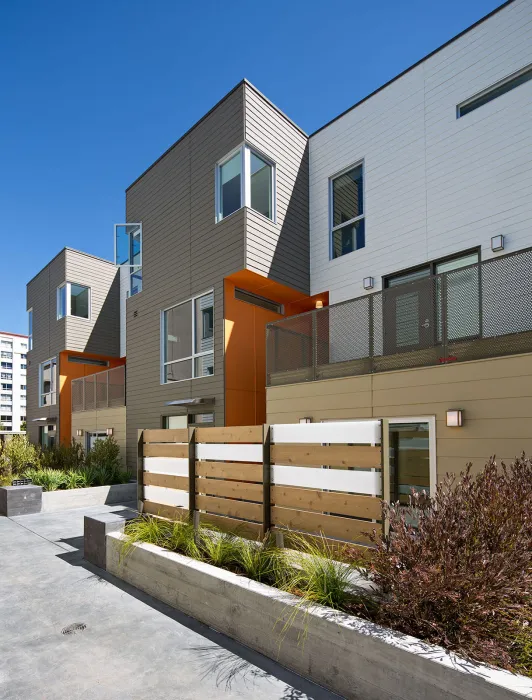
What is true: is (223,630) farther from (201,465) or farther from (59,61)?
(59,61)

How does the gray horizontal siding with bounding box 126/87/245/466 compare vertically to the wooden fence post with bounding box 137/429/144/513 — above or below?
above

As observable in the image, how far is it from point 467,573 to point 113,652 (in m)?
2.69

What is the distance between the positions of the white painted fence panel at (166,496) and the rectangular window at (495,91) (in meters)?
8.38

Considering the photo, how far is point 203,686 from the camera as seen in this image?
10.1 feet

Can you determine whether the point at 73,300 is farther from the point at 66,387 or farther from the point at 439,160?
the point at 439,160

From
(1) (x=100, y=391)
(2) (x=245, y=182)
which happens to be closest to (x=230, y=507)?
(2) (x=245, y=182)

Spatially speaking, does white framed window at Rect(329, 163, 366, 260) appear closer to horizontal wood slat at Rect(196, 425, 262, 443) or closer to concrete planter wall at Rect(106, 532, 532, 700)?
horizontal wood slat at Rect(196, 425, 262, 443)

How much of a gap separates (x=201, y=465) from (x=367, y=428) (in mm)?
2364

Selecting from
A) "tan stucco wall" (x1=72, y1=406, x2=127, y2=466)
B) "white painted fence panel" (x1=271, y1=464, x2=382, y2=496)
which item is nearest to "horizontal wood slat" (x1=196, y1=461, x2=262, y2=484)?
"white painted fence panel" (x1=271, y1=464, x2=382, y2=496)

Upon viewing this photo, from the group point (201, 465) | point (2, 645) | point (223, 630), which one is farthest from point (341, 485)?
point (2, 645)

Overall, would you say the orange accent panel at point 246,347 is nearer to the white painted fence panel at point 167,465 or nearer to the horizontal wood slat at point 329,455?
the white painted fence panel at point 167,465

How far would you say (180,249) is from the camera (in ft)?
39.0

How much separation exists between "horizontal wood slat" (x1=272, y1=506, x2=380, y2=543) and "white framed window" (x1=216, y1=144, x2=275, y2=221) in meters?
7.29

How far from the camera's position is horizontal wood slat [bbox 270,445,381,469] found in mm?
3780
